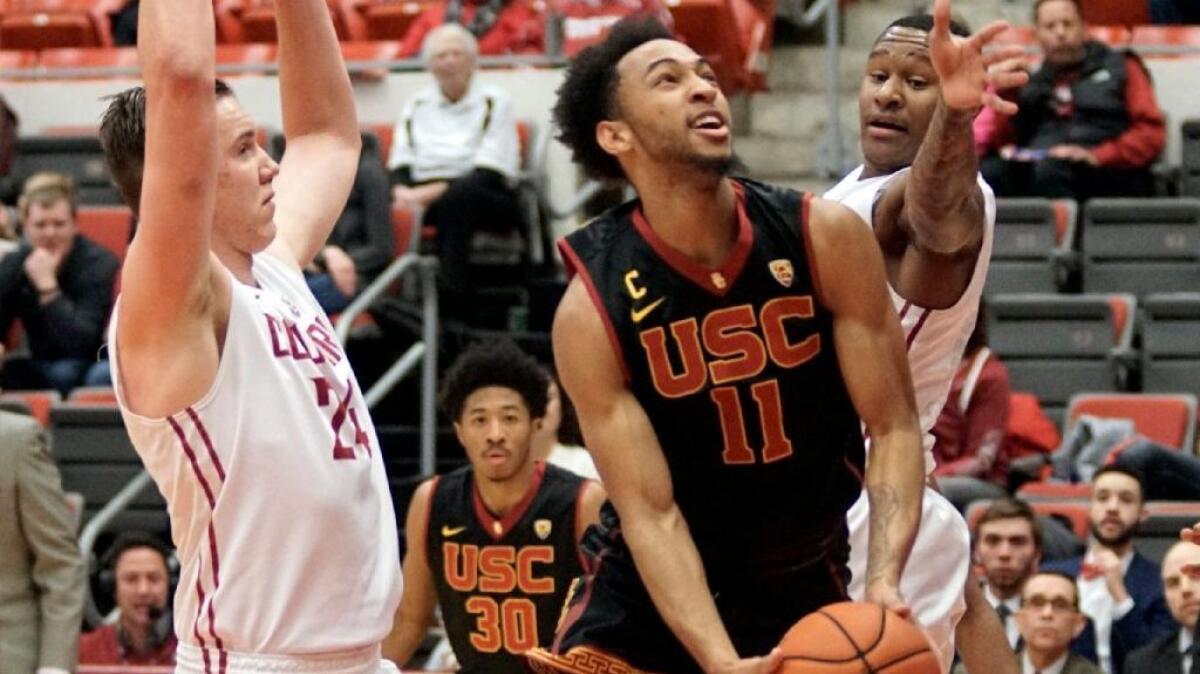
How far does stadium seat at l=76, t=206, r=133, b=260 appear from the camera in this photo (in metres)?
11.1

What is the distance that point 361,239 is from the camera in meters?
10.5

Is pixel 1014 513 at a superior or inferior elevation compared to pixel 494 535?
inferior

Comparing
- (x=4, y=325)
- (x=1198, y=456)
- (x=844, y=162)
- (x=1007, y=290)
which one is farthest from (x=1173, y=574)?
(x=4, y=325)

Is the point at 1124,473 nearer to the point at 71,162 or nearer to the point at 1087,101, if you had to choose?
the point at 1087,101

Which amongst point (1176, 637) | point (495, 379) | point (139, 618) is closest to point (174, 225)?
point (495, 379)

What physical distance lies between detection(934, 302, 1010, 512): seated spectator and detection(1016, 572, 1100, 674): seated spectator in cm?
127

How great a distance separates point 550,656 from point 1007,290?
6596mm

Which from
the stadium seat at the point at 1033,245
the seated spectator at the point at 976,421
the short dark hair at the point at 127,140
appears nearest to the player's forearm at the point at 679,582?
the short dark hair at the point at 127,140

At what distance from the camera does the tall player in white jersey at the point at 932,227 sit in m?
4.53

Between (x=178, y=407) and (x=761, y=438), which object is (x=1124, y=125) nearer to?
(x=761, y=438)

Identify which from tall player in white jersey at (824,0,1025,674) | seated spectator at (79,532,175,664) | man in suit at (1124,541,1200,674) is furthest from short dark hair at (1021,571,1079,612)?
seated spectator at (79,532,175,664)

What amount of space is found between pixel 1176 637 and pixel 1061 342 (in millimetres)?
2778

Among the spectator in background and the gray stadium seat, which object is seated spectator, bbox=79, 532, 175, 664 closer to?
the spectator in background

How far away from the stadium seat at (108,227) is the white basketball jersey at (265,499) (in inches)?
280
